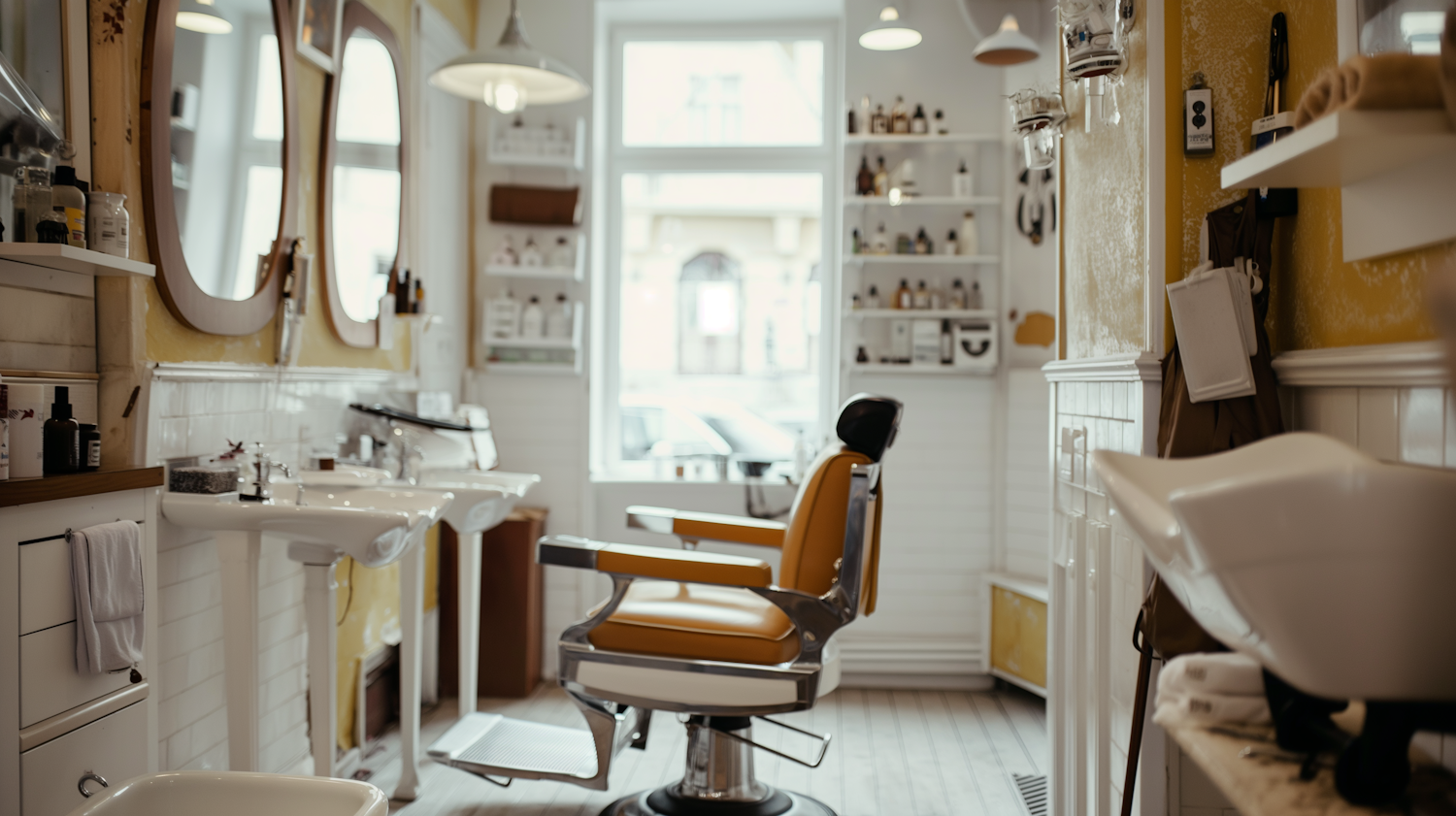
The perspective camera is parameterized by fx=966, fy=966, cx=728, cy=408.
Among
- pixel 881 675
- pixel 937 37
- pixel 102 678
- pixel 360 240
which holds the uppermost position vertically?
pixel 937 37

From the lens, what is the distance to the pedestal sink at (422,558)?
2.74 metres

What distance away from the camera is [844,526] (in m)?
2.52

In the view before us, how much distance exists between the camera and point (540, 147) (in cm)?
434

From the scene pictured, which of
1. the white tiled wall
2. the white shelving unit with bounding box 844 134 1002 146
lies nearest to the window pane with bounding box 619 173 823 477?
the white shelving unit with bounding box 844 134 1002 146

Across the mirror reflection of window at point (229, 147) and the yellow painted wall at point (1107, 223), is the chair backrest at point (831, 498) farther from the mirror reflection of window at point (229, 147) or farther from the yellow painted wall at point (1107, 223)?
the mirror reflection of window at point (229, 147)

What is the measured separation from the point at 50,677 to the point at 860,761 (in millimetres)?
2564

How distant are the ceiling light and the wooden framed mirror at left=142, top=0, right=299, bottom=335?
97.1 inches

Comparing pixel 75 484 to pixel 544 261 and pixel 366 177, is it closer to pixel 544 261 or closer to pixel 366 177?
pixel 366 177

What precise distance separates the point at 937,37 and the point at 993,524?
2.23m

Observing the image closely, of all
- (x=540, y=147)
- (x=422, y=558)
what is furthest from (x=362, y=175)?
(x=422, y=558)

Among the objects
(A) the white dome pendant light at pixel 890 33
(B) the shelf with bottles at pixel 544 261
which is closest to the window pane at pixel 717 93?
(B) the shelf with bottles at pixel 544 261

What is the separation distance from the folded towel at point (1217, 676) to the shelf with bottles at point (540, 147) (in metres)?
3.67

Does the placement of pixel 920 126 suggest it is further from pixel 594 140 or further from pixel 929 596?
pixel 929 596

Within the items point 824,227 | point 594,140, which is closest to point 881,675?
point 824,227
